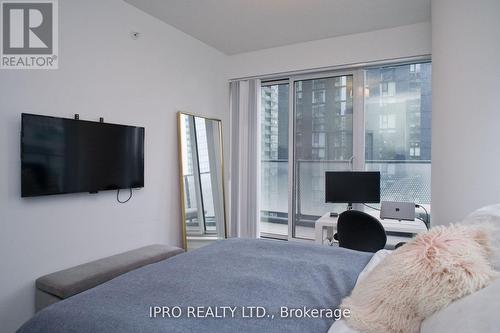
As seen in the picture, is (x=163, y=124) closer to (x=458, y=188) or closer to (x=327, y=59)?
(x=327, y=59)

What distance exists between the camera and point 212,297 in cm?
111

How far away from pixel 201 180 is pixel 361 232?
2.01 meters

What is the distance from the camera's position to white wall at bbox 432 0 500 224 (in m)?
1.95

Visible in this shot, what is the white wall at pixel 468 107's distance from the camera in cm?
195

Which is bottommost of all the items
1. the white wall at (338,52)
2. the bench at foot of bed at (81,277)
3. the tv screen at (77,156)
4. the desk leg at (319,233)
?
the bench at foot of bed at (81,277)

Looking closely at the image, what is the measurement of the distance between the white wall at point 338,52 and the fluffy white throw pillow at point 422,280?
2.80 m

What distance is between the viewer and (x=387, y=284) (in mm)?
933

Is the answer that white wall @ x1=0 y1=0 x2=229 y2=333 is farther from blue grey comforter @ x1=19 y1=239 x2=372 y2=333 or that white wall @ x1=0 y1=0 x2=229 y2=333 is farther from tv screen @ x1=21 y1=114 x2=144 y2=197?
blue grey comforter @ x1=19 y1=239 x2=372 y2=333

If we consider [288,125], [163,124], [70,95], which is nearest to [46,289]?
[70,95]

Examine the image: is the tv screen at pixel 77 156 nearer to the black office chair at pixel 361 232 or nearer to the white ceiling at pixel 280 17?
the white ceiling at pixel 280 17

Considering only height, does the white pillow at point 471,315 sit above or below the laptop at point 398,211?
above

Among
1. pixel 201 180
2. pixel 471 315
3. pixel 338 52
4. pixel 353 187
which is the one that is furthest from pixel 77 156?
pixel 338 52

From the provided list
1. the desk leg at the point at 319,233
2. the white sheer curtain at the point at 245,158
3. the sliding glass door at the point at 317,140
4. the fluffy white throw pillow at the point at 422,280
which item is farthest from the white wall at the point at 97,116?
the fluffy white throw pillow at the point at 422,280

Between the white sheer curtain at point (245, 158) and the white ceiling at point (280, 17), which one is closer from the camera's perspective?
the white ceiling at point (280, 17)
